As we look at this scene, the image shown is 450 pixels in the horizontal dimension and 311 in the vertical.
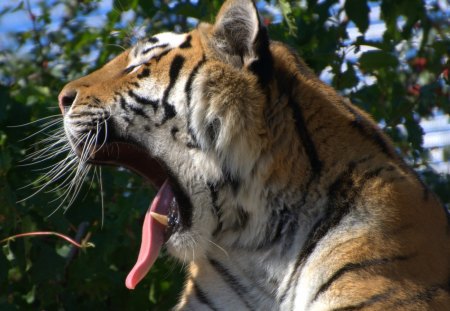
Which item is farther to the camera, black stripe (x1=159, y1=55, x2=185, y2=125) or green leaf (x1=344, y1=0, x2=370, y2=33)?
green leaf (x1=344, y1=0, x2=370, y2=33)

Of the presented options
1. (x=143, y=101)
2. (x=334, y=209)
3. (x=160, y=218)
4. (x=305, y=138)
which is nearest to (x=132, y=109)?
(x=143, y=101)

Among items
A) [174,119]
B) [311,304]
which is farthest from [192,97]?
[311,304]

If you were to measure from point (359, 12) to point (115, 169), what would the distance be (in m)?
0.97

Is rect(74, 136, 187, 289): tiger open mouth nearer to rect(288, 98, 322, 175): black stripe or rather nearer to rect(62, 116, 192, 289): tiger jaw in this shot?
rect(62, 116, 192, 289): tiger jaw

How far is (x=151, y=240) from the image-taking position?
2.35 metres

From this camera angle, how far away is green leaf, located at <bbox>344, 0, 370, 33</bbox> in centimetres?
312

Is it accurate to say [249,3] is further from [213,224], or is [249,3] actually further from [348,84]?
[348,84]

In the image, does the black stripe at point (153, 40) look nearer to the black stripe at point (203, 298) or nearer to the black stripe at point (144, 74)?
the black stripe at point (144, 74)

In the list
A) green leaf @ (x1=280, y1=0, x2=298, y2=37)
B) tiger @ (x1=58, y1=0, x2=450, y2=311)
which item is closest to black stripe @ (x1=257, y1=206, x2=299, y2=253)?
tiger @ (x1=58, y1=0, x2=450, y2=311)

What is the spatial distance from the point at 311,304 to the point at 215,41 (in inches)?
26.4

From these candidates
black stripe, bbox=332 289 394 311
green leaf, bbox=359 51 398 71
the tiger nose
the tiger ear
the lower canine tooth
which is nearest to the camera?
black stripe, bbox=332 289 394 311

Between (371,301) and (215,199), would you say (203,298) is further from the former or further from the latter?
(371,301)

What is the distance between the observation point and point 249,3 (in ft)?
7.25

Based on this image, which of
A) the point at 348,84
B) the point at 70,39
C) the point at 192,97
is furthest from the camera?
the point at 70,39
